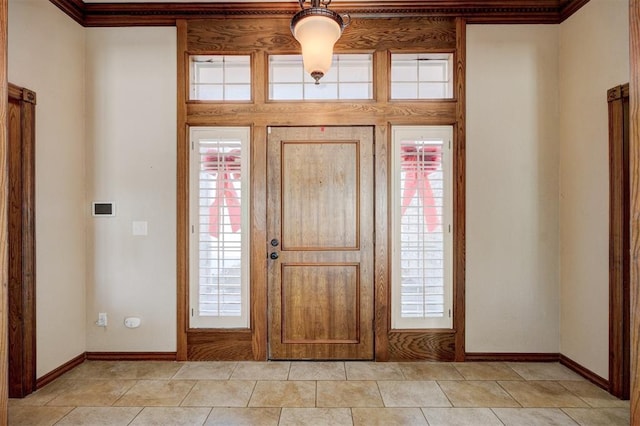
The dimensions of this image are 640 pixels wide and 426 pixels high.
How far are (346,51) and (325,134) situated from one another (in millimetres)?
779

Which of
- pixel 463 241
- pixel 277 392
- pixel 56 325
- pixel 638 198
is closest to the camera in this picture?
pixel 638 198

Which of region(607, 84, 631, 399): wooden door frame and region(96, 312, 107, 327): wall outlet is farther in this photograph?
region(96, 312, 107, 327): wall outlet

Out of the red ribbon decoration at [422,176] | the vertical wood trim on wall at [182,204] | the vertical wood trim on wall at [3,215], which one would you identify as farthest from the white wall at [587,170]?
the vertical wood trim on wall at [3,215]

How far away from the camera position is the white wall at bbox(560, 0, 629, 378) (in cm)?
296

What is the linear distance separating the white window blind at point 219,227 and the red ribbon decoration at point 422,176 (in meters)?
1.46

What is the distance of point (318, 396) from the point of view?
2.82 metres

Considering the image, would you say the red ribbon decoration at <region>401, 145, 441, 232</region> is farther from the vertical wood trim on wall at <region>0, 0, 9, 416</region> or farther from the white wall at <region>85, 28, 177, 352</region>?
the vertical wood trim on wall at <region>0, 0, 9, 416</region>

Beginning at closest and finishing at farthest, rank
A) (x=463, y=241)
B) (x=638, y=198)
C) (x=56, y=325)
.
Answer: (x=638, y=198) < (x=56, y=325) < (x=463, y=241)

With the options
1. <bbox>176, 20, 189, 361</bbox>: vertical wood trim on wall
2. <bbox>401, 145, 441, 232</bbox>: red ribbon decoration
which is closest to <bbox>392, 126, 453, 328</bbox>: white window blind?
<bbox>401, 145, 441, 232</bbox>: red ribbon decoration

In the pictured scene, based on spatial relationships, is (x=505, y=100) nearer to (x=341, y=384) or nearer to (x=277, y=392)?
(x=341, y=384)

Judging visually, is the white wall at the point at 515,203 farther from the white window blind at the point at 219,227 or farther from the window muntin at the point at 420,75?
the white window blind at the point at 219,227

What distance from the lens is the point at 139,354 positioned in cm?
349

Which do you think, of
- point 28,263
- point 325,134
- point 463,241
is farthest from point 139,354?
point 463,241

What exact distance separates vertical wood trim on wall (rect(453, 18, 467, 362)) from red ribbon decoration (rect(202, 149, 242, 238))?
6.49ft
